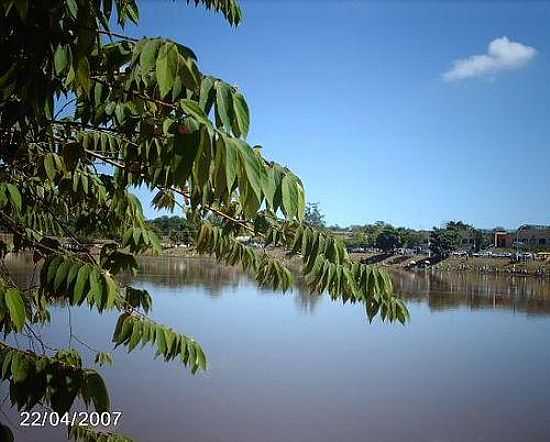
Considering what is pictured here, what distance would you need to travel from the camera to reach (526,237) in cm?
7281

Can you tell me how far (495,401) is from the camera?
11.9m

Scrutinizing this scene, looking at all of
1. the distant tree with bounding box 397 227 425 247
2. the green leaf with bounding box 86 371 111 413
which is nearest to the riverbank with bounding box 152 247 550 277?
the distant tree with bounding box 397 227 425 247

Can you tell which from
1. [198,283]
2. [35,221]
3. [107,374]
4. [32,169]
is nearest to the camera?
[32,169]

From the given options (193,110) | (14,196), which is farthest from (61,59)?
(14,196)

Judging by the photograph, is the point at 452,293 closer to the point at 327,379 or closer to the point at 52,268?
the point at 327,379

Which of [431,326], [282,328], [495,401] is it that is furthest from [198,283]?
[495,401]

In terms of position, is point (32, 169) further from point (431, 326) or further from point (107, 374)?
point (431, 326)

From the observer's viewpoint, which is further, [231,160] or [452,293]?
[452,293]

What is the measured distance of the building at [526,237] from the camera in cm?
7025

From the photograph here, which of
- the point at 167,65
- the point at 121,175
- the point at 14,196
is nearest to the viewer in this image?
the point at 167,65

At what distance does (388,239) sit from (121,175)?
67.8m

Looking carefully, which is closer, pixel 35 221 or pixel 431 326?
pixel 35 221

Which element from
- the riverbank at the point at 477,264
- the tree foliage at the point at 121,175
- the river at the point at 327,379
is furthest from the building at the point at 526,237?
the tree foliage at the point at 121,175

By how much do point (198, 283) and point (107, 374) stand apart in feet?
69.9
